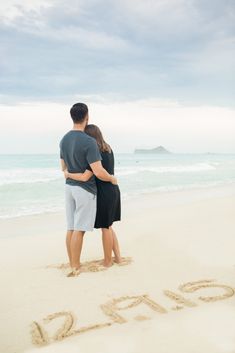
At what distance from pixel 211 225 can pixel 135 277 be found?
12.0ft

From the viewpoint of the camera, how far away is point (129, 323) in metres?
3.71

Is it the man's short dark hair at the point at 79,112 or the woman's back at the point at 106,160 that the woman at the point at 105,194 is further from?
the man's short dark hair at the point at 79,112

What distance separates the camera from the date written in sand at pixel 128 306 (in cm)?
357

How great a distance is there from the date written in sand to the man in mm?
1146

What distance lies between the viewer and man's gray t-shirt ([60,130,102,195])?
5.00 meters

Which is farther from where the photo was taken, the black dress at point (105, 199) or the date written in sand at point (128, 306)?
the black dress at point (105, 199)

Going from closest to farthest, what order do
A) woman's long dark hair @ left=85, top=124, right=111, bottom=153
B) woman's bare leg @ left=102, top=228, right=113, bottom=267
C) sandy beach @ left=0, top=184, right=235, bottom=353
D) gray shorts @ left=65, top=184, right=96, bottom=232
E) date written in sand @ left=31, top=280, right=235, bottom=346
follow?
sandy beach @ left=0, top=184, right=235, bottom=353 < date written in sand @ left=31, top=280, right=235, bottom=346 < gray shorts @ left=65, top=184, right=96, bottom=232 < woman's long dark hair @ left=85, top=124, right=111, bottom=153 < woman's bare leg @ left=102, top=228, right=113, bottom=267

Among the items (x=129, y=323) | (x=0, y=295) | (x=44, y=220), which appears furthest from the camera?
(x=44, y=220)

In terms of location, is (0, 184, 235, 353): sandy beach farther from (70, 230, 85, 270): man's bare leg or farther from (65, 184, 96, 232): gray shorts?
(65, 184, 96, 232): gray shorts

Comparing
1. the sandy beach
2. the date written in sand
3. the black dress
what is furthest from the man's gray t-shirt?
the date written in sand

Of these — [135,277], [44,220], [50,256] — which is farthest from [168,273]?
[44,220]

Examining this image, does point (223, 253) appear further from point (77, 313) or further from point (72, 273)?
point (77, 313)

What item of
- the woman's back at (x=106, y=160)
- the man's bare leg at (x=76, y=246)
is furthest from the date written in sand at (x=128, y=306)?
the woman's back at (x=106, y=160)

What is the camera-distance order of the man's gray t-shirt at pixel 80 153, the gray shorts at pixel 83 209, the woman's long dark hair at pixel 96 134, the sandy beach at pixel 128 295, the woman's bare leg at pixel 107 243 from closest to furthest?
the sandy beach at pixel 128 295 < the man's gray t-shirt at pixel 80 153 < the gray shorts at pixel 83 209 < the woman's long dark hair at pixel 96 134 < the woman's bare leg at pixel 107 243
